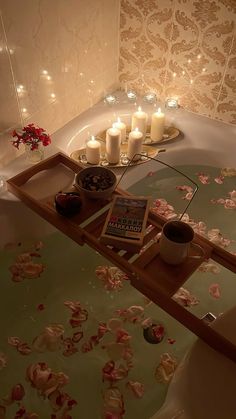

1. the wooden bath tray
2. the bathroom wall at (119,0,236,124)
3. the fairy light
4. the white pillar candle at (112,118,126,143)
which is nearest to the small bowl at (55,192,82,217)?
the wooden bath tray

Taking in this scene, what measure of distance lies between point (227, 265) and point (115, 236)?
38 cm

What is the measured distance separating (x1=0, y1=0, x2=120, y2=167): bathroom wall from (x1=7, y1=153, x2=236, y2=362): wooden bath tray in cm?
38

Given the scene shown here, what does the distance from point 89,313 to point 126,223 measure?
21.4 inches

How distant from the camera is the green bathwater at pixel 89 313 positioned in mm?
1354

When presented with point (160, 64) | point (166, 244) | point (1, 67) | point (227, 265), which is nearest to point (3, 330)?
point (166, 244)

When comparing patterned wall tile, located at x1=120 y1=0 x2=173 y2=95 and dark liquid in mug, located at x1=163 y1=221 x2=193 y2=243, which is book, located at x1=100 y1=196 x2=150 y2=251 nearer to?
dark liquid in mug, located at x1=163 y1=221 x2=193 y2=243

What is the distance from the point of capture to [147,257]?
1194mm

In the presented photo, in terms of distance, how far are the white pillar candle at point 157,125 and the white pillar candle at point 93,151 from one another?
37cm

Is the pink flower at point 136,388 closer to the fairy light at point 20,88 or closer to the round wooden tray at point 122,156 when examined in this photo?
the round wooden tray at point 122,156

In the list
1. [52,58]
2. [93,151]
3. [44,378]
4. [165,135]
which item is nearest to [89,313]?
[44,378]

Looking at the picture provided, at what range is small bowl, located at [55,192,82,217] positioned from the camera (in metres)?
1.29

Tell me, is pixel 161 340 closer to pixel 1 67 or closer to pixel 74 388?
pixel 74 388

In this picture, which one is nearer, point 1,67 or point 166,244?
point 166,244

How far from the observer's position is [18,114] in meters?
1.69
